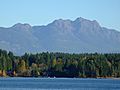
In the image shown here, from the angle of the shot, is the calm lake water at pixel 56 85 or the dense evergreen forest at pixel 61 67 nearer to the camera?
the calm lake water at pixel 56 85

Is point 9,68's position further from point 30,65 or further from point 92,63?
point 92,63

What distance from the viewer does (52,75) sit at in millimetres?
172250

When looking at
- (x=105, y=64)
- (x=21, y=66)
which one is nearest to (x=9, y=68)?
(x=21, y=66)

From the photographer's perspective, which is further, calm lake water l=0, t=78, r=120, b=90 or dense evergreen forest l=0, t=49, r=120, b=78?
dense evergreen forest l=0, t=49, r=120, b=78

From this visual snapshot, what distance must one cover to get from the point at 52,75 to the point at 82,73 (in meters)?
12.9

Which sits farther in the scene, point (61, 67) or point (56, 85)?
point (61, 67)

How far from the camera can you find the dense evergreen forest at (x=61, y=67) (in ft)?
538

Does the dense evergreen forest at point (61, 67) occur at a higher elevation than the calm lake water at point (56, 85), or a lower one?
higher

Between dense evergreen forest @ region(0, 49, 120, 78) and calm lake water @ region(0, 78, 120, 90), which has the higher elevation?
dense evergreen forest @ region(0, 49, 120, 78)

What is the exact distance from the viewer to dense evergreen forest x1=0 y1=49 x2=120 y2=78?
164 meters

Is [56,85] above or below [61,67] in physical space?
below

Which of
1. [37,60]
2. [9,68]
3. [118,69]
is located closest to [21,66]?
[9,68]

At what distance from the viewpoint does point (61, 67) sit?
169250mm

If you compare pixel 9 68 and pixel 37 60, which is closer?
pixel 9 68
